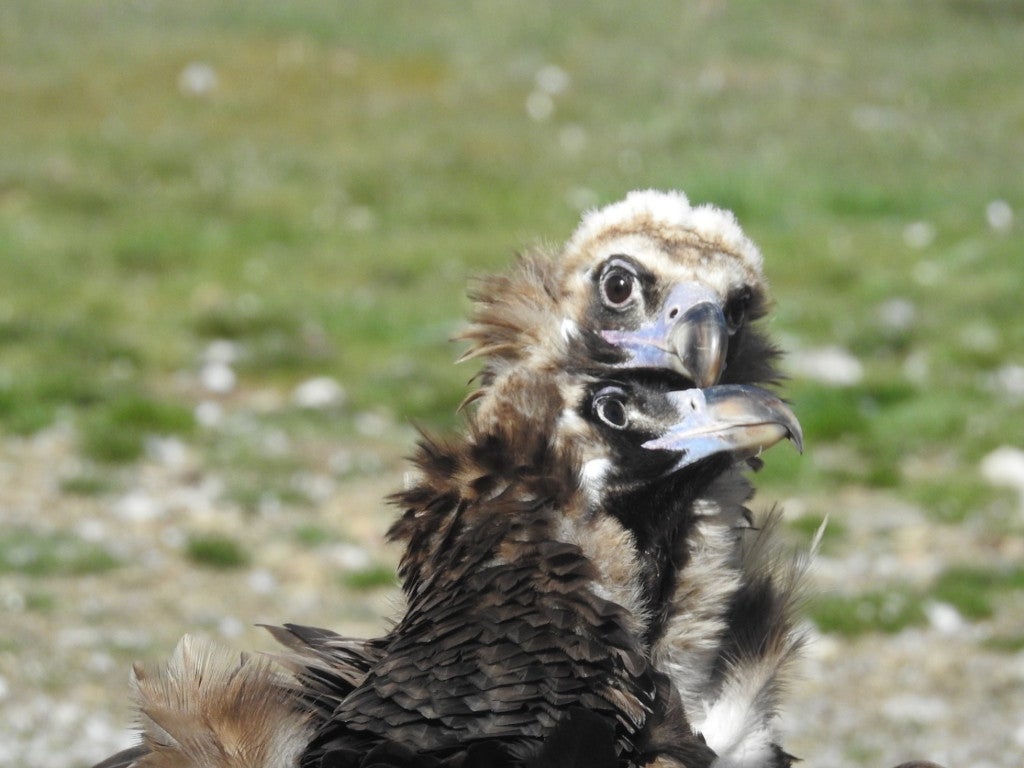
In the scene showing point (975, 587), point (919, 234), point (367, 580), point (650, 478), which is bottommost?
point (650, 478)

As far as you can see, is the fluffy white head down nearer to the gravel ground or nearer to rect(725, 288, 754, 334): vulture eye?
rect(725, 288, 754, 334): vulture eye

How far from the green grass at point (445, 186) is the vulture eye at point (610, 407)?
5686 mm

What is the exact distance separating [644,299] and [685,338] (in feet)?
0.56

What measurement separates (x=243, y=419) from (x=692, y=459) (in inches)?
276

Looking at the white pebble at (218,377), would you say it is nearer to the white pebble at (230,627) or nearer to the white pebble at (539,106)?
the white pebble at (230,627)

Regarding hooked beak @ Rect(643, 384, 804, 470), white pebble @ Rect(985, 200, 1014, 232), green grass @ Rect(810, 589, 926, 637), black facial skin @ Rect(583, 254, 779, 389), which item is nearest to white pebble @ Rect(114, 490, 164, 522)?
green grass @ Rect(810, 589, 926, 637)

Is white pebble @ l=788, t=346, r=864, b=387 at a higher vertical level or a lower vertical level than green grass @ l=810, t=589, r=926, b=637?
higher

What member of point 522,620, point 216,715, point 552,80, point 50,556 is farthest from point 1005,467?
point 552,80

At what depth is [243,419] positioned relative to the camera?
33.0ft

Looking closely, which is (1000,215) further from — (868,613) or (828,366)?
(868,613)

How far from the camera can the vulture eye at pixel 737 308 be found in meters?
3.51

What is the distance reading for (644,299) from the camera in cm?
346

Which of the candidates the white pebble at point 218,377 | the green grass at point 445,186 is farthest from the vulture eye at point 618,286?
the white pebble at point 218,377

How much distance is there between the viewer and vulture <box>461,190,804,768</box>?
3.43m
